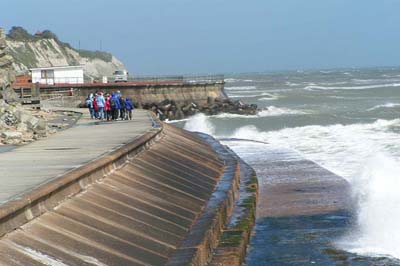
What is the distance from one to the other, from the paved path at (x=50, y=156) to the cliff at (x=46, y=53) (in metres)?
83.9

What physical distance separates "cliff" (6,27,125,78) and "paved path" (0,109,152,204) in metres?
83.9

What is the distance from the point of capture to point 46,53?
129125mm

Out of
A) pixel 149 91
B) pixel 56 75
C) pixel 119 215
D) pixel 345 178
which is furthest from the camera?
pixel 56 75

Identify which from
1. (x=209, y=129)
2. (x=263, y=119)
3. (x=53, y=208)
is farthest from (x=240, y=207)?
(x=263, y=119)

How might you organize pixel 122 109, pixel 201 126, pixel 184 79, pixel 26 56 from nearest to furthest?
pixel 122 109, pixel 201 126, pixel 184 79, pixel 26 56

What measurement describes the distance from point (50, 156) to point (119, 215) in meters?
4.29

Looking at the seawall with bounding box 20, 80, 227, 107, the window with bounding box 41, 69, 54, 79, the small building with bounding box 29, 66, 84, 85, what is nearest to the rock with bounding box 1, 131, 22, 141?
the seawall with bounding box 20, 80, 227, 107

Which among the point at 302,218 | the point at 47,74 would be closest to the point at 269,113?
the point at 47,74

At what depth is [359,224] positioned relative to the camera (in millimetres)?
13391

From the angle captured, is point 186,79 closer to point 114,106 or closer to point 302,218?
point 114,106

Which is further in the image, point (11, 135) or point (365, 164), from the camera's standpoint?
point (365, 164)

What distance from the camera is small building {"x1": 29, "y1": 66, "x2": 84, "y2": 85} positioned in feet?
208

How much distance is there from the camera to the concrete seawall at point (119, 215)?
7844mm

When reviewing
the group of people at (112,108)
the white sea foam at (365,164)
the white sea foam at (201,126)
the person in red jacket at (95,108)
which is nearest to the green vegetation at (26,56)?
the white sea foam at (201,126)
